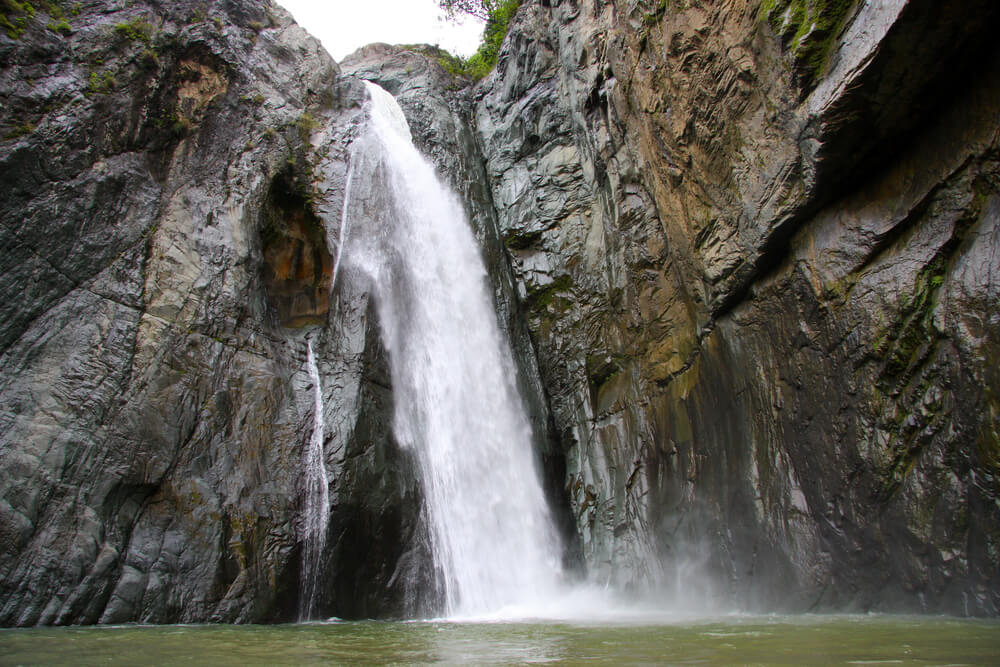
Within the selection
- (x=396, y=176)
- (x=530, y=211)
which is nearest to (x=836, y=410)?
(x=530, y=211)

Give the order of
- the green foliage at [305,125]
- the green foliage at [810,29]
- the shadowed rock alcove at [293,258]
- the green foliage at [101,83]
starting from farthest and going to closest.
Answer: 1. the green foliage at [305,125]
2. the shadowed rock alcove at [293,258]
3. the green foliage at [101,83]
4. the green foliage at [810,29]

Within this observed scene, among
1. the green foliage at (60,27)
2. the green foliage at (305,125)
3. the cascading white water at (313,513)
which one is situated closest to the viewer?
the cascading white water at (313,513)

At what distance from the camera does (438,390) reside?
1091 centimetres

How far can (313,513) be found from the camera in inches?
340

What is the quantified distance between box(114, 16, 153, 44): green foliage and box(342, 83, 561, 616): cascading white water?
435cm

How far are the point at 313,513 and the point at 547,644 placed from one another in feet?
16.9

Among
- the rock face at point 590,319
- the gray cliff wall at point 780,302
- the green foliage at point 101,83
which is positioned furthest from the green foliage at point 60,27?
the gray cliff wall at point 780,302

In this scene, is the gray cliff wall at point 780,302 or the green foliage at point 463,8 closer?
the gray cliff wall at point 780,302

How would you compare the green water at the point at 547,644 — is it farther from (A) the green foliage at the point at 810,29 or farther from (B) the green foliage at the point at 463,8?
(B) the green foliage at the point at 463,8

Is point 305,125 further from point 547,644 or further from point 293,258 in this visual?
point 547,644

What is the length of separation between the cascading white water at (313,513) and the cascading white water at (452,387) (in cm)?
137

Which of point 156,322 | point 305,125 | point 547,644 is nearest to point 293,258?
point 156,322

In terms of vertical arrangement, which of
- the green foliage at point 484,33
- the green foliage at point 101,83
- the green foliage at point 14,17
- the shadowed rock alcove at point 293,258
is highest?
the green foliage at point 484,33

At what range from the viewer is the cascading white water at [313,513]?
8.20 metres
